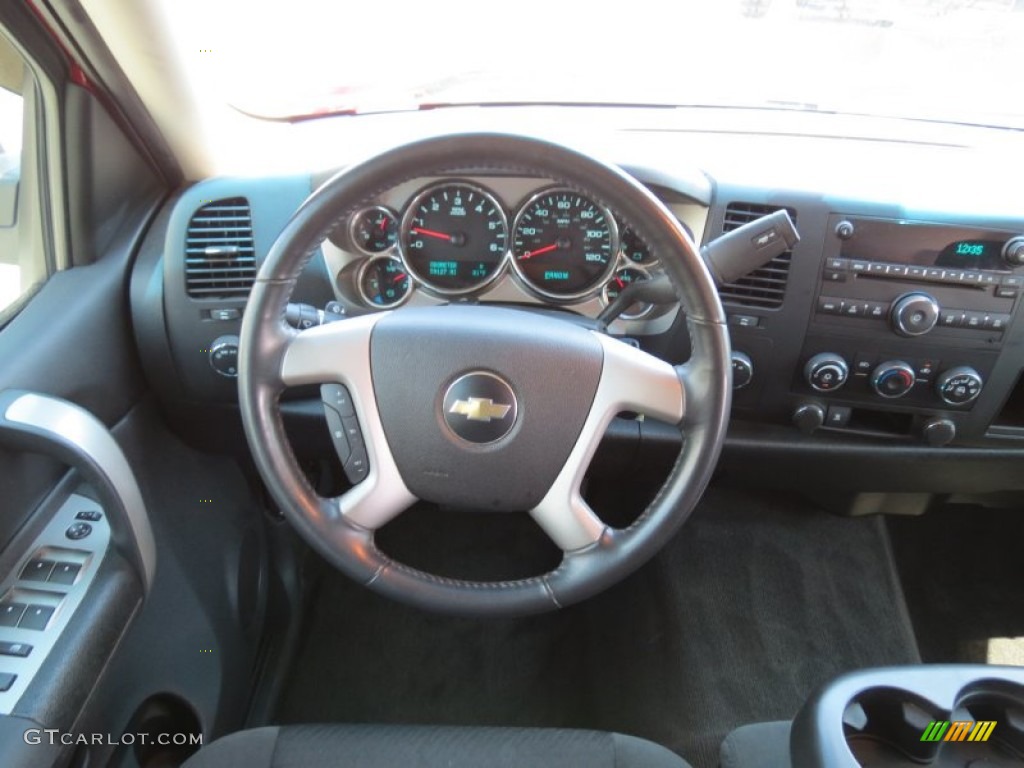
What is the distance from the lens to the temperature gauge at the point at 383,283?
1.54m

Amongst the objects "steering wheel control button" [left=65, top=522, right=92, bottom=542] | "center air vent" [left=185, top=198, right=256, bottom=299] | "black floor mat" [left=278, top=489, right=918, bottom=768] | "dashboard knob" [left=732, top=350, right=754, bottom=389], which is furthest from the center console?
"steering wheel control button" [left=65, top=522, right=92, bottom=542]

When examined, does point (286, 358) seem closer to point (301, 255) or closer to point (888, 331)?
point (301, 255)

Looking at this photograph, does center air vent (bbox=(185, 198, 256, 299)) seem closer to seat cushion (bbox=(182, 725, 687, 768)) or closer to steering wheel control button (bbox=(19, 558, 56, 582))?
steering wheel control button (bbox=(19, 558, 56, 582))

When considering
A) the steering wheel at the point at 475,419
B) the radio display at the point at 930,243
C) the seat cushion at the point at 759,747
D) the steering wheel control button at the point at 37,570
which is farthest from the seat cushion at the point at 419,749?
the radio display at the point at 930,243

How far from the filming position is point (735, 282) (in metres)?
1.48

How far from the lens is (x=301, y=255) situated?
103 cm

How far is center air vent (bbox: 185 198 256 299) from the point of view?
1541mm

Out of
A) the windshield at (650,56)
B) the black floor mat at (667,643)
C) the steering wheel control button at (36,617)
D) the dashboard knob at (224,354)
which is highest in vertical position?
the windshield at (650,56)

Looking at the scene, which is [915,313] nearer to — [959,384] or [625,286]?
[959,384]

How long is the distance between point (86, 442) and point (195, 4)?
2.87 ft

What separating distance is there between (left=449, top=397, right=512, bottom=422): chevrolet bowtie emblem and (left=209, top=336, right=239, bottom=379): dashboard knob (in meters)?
0.66

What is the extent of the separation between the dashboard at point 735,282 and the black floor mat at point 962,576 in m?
0.69

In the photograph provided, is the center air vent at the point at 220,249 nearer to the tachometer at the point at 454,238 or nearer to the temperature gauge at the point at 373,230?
the temperature gauge at the point at 373,230

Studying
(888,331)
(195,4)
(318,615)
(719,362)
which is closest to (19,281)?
(195,4)
